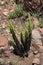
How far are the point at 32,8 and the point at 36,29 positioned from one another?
803 mm

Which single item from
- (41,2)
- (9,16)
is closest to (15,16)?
(9,16)

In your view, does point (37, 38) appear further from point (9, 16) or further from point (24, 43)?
point (9, 16)

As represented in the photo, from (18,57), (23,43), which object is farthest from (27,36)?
(18,57)

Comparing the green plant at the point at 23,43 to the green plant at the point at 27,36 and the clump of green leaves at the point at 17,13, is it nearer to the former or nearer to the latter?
the green plant at the point at 27,36

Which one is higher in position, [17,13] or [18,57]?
[17,13]

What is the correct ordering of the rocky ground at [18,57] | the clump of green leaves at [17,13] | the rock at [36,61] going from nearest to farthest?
the rock at [36,61] → the rocky ground at [18,57] → the clump of green leaves at [17,13]

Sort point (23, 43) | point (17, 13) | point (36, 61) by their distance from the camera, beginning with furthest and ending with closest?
point (17, 13)
point (23, 43)
point (36, 61)

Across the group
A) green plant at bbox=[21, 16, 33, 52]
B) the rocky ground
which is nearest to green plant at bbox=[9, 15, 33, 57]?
green plant at bbox=[21, 16, 33, 52]

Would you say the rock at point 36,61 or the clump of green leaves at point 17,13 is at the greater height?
the clump of green leaves at point 17,13

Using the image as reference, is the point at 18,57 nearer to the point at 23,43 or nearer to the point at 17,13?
the point at 23,43

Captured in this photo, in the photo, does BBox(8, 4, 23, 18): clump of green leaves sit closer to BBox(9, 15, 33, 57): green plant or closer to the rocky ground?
the rocky ground

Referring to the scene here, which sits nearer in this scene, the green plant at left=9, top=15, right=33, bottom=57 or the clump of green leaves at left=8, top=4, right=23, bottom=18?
the green plant at left=9, top=15, right=33, bottom=57

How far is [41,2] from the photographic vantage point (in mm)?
5559

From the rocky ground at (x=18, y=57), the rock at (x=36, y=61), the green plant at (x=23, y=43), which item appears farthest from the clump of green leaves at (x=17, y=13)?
the rock at (x=36, y=61)
